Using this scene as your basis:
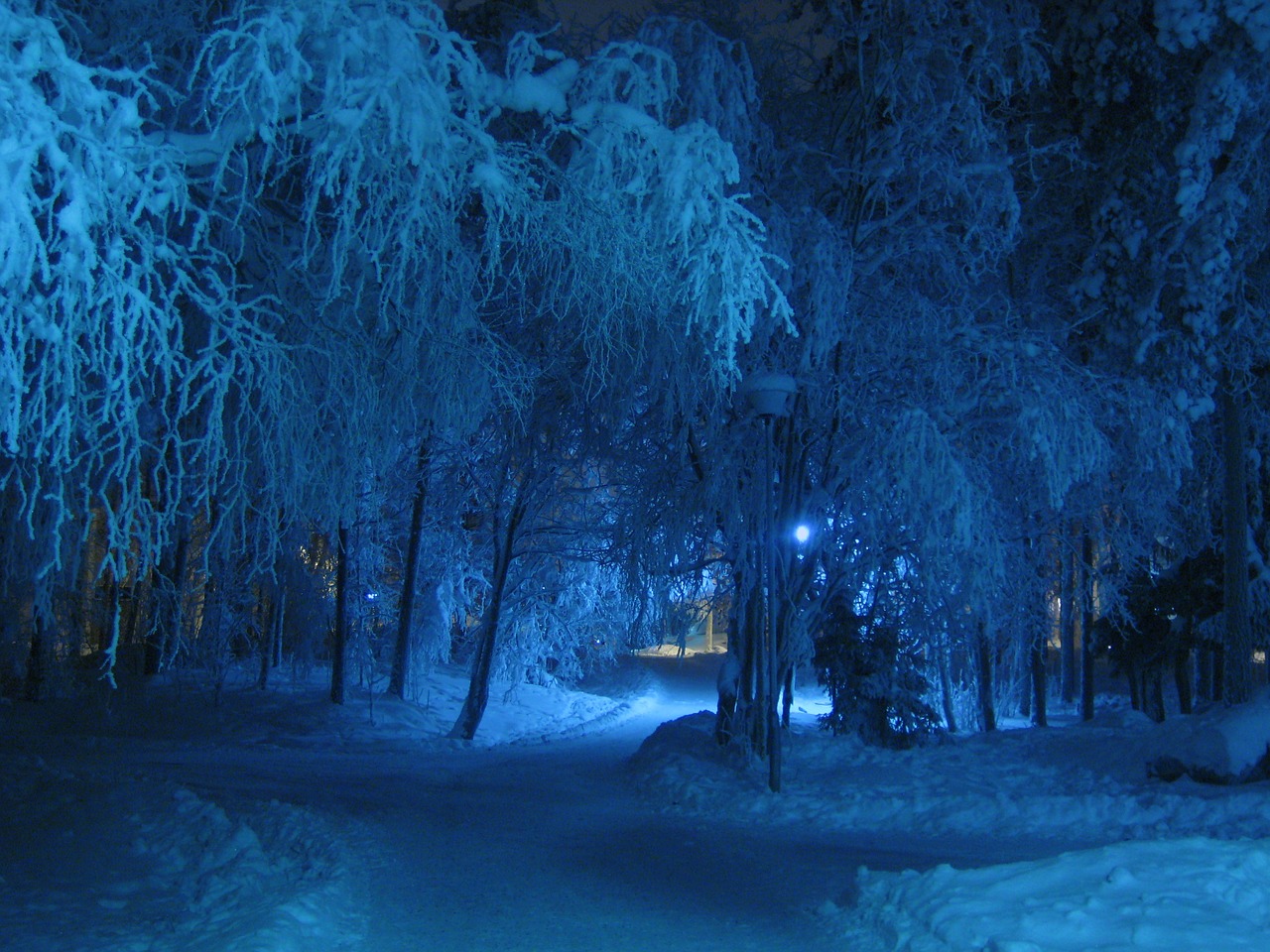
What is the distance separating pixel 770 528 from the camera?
10.7 meters

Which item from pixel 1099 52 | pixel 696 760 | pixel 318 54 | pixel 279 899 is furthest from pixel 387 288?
pixel 1099 52

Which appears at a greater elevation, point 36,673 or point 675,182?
point 675,182

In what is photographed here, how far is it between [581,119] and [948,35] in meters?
6.04

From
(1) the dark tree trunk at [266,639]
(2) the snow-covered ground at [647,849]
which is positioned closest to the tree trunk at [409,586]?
(1) the dark tree trunk at [266,639]

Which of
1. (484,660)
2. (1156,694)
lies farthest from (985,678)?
(484,660)

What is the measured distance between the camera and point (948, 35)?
10.9 metres

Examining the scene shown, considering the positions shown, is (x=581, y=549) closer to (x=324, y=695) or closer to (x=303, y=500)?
(x=324, y=695)

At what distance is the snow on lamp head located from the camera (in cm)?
976

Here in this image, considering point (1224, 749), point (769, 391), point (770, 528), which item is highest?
point (769, 391)

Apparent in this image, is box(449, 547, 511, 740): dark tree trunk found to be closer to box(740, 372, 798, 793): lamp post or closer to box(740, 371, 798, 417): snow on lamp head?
box(740, 372, 798, 793): lamp post

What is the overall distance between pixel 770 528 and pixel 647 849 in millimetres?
3816

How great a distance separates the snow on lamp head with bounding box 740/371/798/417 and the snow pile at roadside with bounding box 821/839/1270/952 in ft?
16.3

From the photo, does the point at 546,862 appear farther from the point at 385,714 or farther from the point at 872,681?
the point at 385,714

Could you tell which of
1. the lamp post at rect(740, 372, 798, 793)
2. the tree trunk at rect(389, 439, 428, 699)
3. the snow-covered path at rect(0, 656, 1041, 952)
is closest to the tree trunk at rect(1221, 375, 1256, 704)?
the lamp post at rect(740, 372, 798, 793)
